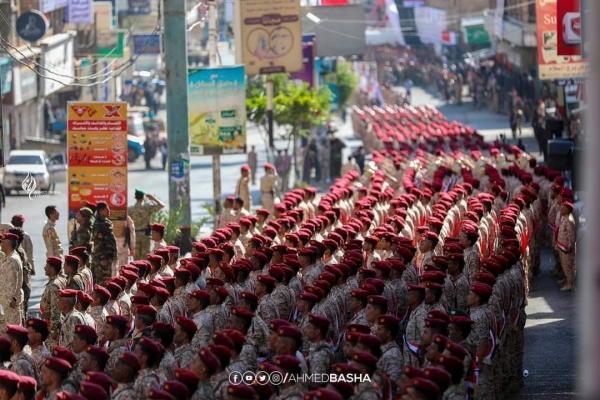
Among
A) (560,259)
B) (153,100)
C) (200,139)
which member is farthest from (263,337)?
(153,100)

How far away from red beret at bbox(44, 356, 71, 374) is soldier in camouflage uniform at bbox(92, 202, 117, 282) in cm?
742

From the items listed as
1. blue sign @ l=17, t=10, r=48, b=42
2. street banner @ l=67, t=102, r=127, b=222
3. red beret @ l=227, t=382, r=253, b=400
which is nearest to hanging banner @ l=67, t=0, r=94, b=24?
blue sign @ l=17, t=10, r=48, b=42

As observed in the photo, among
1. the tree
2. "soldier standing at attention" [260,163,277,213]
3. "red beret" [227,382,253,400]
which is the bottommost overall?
"red beret" [227,382,253,400]

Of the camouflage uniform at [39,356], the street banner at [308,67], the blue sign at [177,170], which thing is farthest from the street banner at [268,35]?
the camouflage uniform at [39,356]

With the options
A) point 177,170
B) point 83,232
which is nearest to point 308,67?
point 177,170

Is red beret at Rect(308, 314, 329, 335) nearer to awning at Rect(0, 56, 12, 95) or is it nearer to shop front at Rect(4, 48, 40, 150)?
awning at Rect(0, 56, 12, 95)

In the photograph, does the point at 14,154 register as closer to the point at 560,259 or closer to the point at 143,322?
the point at 560,259

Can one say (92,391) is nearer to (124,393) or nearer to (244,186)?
(124,393)

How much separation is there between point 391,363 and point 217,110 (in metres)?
14.0

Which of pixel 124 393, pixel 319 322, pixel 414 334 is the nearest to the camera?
pixel 124 393

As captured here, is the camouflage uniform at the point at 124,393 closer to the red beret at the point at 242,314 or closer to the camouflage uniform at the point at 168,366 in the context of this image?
the camouflage uniform at the point at 168,366

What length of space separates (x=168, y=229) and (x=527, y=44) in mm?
24362

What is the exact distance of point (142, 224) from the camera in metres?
18.5

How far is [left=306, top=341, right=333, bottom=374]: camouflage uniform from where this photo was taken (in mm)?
8734
